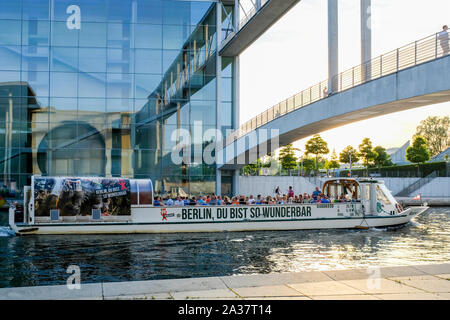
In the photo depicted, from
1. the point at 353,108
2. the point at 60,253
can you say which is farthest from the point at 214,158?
the point at 60,253

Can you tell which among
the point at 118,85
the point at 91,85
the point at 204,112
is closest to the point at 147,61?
the point at 118,85

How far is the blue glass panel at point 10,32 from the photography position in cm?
3588

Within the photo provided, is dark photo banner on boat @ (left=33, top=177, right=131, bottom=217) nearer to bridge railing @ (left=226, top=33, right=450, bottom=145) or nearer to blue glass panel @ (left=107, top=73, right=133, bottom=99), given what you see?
bridge railing @ (left=226, top=33, right=450, bottom=145)

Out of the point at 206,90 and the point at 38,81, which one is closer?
the point at 38,81

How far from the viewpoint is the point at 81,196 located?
2242 centimetres

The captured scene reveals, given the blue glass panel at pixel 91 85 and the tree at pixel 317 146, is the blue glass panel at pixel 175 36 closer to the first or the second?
the blue glass panel at pixel 91 85

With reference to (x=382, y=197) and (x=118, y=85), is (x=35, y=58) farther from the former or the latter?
(x=382, y=197)

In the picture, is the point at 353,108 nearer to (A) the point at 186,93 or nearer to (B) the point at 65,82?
(A) the point at 186,93

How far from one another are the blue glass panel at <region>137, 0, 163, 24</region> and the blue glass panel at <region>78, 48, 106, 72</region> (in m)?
4.18

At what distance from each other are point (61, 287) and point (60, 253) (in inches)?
368

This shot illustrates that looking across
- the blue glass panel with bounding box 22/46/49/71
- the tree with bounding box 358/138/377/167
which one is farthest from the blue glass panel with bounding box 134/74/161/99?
the tree with bounding box 358/138/377/167

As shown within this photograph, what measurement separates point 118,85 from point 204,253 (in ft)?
74.7

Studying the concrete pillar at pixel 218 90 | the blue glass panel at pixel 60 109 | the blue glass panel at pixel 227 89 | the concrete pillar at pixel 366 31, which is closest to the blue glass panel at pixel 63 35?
the blue glass panel at pixel 60 109

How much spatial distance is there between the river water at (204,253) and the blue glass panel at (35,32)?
17764 millimetres
